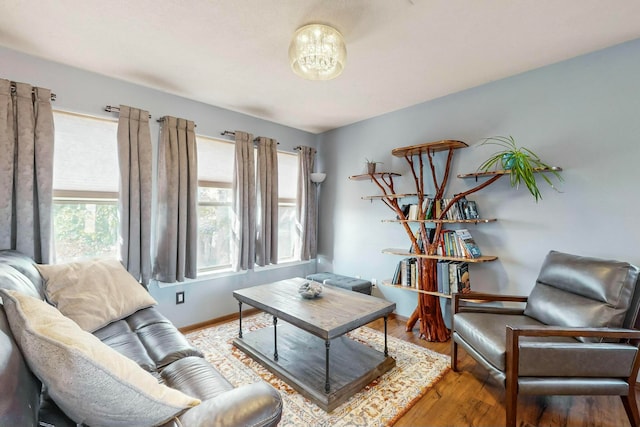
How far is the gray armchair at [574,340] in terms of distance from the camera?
158cm

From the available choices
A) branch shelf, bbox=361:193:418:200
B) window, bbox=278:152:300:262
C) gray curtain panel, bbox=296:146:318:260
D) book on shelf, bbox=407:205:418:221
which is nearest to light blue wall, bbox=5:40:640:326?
branch shelf, bbox=361:193:418:200

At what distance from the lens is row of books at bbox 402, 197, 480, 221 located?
2656mm

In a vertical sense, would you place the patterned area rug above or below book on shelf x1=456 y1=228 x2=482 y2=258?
below

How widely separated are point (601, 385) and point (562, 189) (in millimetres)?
1432

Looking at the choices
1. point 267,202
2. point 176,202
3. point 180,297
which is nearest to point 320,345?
point 180,297

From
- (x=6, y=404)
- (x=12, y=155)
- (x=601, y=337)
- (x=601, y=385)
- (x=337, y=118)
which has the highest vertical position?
(x=337, y=118)

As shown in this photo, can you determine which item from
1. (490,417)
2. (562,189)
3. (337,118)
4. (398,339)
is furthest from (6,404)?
(337,118)

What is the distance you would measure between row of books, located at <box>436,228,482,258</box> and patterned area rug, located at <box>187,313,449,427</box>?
3.00 ft

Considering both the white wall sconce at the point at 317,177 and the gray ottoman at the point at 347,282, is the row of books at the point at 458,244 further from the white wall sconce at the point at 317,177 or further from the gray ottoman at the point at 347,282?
the white wall sconce at the point at 317,177

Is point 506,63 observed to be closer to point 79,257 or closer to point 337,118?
point 337,118

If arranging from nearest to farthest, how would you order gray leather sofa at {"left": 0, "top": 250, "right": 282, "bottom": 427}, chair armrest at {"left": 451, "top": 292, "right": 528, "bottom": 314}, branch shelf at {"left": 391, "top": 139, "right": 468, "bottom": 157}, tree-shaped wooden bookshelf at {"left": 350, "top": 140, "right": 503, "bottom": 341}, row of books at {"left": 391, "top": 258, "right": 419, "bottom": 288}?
gray leather sofa at {"left": 0, "top": 250, "right": 282, "bottom": 427} → chair armrest at {"left": 451, "top": 292, "right": 528, "bottom": 314} → branch shelf at {"left": 391, "top": 139, "right": 468, "bottom": 157} → tree-shaped wooden bookshelf at {"left": 350, "top": 140, "right": 503, "bottom": 341} → row of books at {"left": 391, "top": 258, "right": 419, "bottom": 288}

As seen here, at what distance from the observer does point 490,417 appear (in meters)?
1.73

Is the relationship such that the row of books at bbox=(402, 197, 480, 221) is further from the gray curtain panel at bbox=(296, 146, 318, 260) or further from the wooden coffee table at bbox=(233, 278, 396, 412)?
the gray curtain panel at bbox=(296, 146, 318, 260)

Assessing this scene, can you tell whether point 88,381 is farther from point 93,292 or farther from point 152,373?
point 93,292
